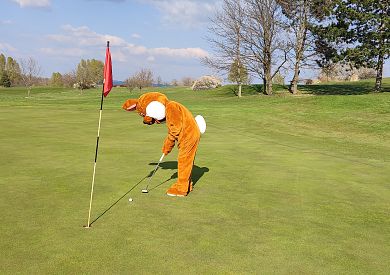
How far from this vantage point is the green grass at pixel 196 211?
4.88 meters

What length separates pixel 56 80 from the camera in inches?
4437

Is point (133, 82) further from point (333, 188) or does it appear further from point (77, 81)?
point (333, 188)

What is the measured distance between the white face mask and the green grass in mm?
1595

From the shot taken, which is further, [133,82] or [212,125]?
[133,82]

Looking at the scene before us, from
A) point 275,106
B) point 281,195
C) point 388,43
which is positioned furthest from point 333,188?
point 388,43

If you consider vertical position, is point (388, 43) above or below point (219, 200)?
above

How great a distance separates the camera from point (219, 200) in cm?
767

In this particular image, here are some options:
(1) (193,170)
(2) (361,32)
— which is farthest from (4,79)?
(1) (193,170)

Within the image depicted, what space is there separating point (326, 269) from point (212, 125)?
17208 millimetres

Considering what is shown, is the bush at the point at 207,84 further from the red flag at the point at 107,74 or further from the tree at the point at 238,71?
the red flag at the point at 107,74

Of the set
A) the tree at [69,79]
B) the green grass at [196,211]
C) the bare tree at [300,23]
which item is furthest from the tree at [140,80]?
the green grass at [196,211]

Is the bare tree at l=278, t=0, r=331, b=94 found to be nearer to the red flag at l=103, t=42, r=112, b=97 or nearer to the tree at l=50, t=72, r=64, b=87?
the red flag at l=103, t=42, r=112, b=97

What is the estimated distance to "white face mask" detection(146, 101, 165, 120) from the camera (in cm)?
811

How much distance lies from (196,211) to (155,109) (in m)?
2.38
